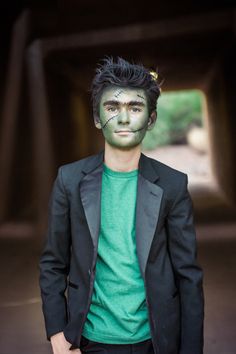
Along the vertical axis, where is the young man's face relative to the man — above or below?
above

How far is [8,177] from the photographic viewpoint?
852 centimetres

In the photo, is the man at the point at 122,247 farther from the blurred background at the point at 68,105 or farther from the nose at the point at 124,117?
A: the blurred background at the point at 68,105

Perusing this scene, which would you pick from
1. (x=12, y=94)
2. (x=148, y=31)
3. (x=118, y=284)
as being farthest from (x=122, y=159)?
(x=12, y=94)

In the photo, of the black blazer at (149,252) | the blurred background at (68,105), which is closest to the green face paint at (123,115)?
the black blazer at (149,252)

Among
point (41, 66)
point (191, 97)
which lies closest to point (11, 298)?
point (41, 66)

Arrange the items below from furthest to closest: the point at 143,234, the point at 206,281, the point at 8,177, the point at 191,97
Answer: the point at 191,97, the point at 8,177, the point at 206,281, the point at 143,234

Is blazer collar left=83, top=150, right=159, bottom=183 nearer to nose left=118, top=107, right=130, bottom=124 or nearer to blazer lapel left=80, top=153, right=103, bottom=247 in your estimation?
blazer lapel left=80, top=153, right=103, bottom=247

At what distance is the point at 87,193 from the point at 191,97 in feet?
106

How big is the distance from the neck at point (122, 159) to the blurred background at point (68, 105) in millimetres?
1974

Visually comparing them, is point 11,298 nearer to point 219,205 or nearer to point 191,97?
point 219,205

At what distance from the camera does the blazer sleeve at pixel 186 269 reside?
1.51 metres

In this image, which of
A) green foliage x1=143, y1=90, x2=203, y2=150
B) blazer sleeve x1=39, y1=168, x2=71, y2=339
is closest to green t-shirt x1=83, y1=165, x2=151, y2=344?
blazer sleeve x1=39, y1=168, x2=71, y2=339

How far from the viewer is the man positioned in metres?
1.46

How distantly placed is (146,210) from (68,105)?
34.7ft
